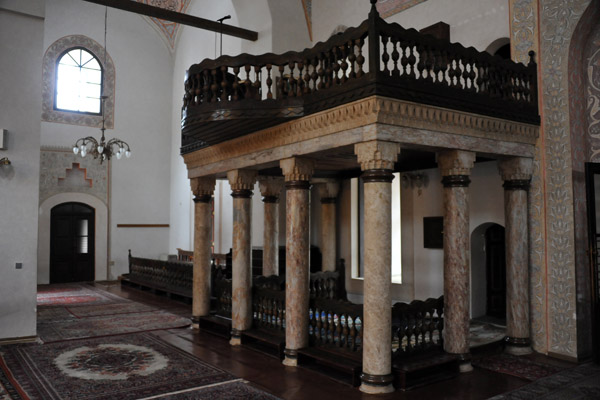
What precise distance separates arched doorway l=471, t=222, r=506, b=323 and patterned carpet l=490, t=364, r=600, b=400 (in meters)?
2.56

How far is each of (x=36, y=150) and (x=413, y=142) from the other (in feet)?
16.3

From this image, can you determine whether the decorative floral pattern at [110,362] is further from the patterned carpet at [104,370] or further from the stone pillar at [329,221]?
the stone pillar at [329,221]

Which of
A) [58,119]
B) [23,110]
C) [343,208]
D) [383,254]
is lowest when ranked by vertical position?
[383,254]

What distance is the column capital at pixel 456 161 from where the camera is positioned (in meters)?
5.38

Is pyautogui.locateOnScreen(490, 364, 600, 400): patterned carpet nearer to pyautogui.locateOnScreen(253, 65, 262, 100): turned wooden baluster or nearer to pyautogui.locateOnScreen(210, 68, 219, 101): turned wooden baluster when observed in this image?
pyautogui.locateOnScreen(253, 65, 262, 100): turned wooden baluster

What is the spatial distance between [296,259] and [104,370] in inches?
93.3

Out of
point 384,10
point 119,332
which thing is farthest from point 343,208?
point 119,332

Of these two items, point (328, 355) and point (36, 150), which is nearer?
point (328, 355)

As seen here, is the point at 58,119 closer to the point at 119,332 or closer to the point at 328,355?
the point at 119,332

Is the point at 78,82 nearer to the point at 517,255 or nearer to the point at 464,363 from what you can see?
the point at 517,255

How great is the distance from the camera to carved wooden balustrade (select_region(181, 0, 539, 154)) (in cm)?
475

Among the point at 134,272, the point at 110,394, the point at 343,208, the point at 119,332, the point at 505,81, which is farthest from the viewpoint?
the point at 134,272

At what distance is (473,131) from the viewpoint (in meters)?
5.41

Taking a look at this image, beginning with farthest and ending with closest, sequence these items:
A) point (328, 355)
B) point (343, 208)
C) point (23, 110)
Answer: point (343, 208) < point (23, 110) < point (328, 355)
